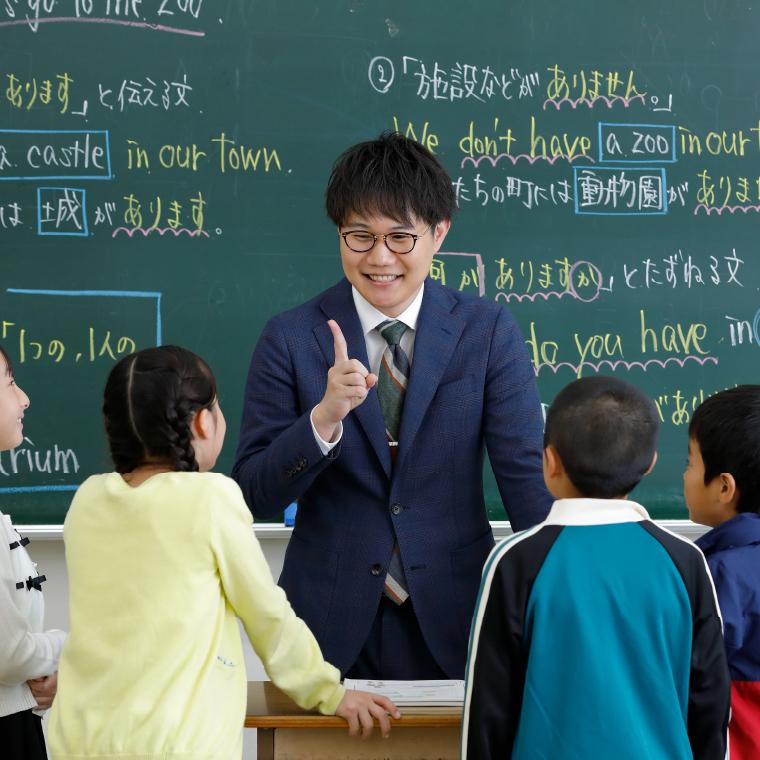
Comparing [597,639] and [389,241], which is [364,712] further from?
[389,241]

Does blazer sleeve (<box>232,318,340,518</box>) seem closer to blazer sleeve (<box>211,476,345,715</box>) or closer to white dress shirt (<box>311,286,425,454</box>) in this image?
white dress shirt (<box>311,286,425,454</box>)

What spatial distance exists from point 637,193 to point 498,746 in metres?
2.24

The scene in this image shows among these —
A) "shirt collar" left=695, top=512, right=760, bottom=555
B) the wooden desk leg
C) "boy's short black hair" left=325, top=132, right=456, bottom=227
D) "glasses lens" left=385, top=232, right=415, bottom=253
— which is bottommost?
the wooden desk leg

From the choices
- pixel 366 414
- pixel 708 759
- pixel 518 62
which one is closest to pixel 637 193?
pixel 518 62

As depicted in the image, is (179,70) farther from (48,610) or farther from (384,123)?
(48,610)

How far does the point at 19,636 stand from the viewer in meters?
1.97

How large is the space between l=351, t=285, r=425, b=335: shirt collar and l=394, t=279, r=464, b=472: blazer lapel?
2 centimetres

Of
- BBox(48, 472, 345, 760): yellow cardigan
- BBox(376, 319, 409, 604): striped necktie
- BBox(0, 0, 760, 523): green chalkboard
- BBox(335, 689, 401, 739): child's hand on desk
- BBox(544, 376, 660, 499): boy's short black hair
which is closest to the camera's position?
BBox(48, 472, 345, 760): yellow cardigan

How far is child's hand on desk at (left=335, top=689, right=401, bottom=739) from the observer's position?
174cm

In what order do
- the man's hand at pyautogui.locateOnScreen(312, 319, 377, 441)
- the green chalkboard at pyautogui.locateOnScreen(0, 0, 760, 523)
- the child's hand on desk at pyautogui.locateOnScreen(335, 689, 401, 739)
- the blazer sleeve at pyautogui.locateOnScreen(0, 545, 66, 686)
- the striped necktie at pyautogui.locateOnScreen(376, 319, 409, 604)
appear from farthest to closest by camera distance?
the green chalkboard at pyautogui.locateOnScreen(0, 0, 760, 523) → the striped necktie at pyautogui.locateOnScreen(376, 319, 409, 604) → the blazer sleeve at pyautogui.locateOnScreen(0, 545, 66, 686) → the man's hand at pyautogui.locateOnScreen(312, 319, 377, 441) → the child's hand on desk at pyautogui.locateOnScreen(335, 689, 401, 739)

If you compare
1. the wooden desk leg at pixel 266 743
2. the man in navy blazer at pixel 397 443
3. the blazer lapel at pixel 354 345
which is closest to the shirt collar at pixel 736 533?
the man in navy blazer at pixel 397 443

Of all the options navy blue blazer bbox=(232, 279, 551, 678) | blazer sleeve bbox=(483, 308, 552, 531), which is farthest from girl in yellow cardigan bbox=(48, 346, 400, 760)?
blazer sleeve bbox=(483, 308, 552, 531)

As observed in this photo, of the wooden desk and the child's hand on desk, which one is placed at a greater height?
the child's hand on desk

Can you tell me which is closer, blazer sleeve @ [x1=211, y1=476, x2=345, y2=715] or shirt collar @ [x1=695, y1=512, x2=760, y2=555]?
blazer sleeve @ [x1=211, y1=476, x2=345, y2=715]
